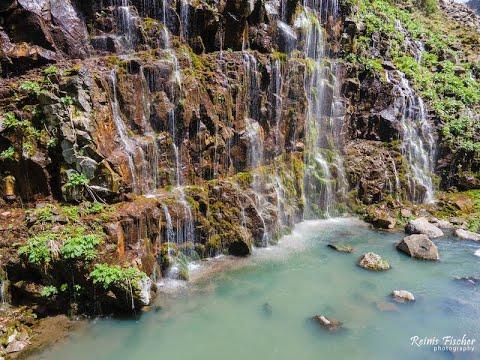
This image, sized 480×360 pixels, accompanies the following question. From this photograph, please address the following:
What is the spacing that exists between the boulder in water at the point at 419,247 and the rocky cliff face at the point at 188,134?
15.1ft

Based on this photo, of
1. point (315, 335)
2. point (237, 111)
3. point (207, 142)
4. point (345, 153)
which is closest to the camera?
point (315, 335)

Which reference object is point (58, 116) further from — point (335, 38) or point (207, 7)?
point (335, 38)

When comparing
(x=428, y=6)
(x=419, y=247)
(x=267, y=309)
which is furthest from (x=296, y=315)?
(x=428, y=6)

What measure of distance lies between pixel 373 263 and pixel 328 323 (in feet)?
16.0

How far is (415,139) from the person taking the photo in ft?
81.3

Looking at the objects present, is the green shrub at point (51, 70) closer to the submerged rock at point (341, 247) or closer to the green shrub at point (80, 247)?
the green shrub at point (80, 247)

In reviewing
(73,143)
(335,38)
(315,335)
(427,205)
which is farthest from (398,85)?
(73,143)

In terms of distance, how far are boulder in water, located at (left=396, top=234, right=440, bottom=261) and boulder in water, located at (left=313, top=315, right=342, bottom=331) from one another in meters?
6.78

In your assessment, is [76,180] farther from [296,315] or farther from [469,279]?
[469,279]

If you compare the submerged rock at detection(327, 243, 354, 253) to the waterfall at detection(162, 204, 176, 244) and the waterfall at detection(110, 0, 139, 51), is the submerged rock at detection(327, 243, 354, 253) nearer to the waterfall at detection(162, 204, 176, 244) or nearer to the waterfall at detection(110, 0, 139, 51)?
the waterfall at detection(162, 204, 176, 244)

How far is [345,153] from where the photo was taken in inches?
908

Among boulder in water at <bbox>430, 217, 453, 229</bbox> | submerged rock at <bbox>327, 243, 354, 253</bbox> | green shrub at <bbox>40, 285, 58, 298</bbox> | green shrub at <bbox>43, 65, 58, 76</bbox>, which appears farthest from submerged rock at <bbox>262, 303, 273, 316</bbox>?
boulder in water at <bbox>430, 217, 453, 229</bbox>

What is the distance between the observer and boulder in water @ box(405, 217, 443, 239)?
19.2 metres

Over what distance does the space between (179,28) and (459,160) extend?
772 inches
